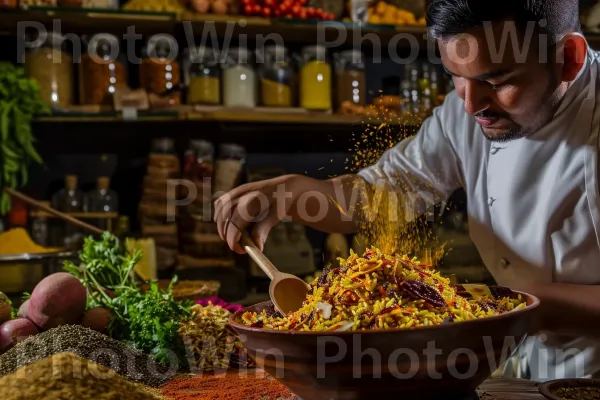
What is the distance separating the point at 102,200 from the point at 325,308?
7.49 ft

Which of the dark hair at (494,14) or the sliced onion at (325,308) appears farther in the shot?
the dark hair at (494,14)

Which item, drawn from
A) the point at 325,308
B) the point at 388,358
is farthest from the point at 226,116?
the point at 388,358

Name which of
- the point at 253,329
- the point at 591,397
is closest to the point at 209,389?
the point at 253,329

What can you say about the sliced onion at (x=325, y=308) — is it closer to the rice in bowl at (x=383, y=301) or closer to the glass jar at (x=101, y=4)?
the rice in bowl at (x=383, y=301)

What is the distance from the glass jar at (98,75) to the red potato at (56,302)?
1625 mm

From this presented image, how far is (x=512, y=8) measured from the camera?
114cm

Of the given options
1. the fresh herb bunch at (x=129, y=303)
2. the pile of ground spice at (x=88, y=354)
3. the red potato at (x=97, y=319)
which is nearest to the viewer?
the pile of ground spice at (x=88, y=354)

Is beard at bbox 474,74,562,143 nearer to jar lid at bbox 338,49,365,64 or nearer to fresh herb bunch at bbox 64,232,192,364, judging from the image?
fresh herb bunch at bbox 64,232,192,364

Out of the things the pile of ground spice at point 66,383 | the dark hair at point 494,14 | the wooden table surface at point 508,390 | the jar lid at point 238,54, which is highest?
the jar lid at point 238,54

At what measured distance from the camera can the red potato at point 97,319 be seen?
1.43 m

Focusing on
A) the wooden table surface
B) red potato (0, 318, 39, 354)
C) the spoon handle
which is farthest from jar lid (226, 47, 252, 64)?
the wooden table surface

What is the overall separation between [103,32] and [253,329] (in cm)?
255

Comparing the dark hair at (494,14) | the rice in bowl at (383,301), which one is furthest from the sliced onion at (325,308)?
the dark hair at (494,14)

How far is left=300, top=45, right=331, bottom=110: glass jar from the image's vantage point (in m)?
3.07
